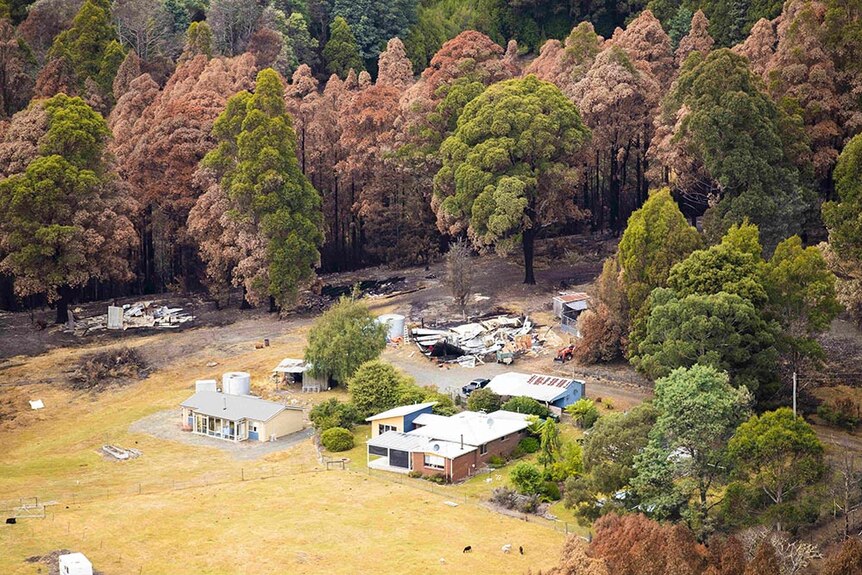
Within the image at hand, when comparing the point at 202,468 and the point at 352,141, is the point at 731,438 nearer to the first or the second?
the point at 202,468

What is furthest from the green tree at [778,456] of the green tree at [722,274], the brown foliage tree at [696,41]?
the brown foliage tree at [696,41]

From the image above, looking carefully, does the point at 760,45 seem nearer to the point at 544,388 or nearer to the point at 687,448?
the point at 544,388

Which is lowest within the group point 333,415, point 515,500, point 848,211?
point 515,500

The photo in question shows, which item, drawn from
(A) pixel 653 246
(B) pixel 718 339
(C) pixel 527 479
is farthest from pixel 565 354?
(C) pixel 527 479

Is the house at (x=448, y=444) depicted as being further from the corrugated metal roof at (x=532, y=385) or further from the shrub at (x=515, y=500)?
the shrub at (x=515, y=500)

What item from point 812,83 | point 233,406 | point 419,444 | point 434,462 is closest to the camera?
point 434,462
